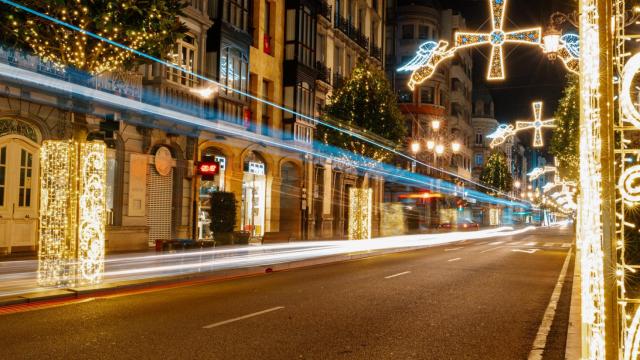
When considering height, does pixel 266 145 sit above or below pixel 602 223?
above

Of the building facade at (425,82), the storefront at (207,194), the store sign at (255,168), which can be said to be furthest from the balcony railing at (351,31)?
the storefront at (207,194)

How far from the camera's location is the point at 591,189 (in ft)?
14.1

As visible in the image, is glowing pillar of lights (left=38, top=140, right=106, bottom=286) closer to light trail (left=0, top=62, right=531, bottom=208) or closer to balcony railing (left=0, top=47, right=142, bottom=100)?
balcony railing (left=0, top=47, right=142, bottom=100)

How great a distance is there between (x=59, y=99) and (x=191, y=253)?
277 inches

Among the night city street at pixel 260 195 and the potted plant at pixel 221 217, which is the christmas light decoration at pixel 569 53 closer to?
the night city street at pixel 260 195

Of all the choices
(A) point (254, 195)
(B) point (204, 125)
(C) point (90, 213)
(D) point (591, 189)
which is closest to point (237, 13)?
(B) point (204, 125)

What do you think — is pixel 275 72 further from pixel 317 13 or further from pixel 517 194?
pixel 517 194

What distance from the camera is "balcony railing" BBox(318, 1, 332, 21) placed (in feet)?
124

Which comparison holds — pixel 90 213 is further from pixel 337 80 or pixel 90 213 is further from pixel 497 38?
pixel 337 80

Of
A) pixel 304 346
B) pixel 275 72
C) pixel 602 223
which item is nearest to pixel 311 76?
pixel 275 72

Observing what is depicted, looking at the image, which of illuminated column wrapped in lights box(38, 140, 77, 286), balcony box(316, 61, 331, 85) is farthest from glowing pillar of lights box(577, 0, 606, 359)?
balcony box(316, 61, 331, 85)

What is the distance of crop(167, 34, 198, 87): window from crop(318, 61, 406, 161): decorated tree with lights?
858cm

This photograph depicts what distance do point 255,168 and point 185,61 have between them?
322 inches

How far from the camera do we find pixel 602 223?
158 inches
